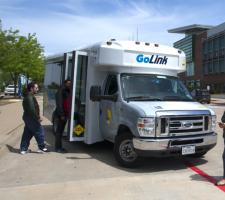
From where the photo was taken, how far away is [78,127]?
Answer: 982cm

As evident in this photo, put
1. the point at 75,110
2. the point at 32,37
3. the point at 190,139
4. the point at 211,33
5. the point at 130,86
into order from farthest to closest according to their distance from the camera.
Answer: the point at 211,33, the point at 32,37, the point at 75,110, the point at 130,86, the point at 190,139

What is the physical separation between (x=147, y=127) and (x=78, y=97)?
8.47 ft

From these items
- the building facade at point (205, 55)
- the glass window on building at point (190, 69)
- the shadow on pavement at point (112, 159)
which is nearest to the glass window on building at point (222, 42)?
the building facade at point (205, 55)

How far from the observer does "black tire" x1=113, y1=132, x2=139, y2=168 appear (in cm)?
833

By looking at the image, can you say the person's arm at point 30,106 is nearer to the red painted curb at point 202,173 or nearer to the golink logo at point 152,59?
the golink logo at point 152,59

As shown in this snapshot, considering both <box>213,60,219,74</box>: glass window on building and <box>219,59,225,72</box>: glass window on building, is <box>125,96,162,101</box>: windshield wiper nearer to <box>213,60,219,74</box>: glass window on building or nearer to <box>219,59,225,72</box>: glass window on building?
<box>219,59,225,72</box>: glass window on building

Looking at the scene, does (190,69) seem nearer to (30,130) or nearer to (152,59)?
(152,59)

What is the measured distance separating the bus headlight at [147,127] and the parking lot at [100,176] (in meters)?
0.78

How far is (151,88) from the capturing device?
29.6 ft

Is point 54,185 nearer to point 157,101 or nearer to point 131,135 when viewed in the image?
point 131,135

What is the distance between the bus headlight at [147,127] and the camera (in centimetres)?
777

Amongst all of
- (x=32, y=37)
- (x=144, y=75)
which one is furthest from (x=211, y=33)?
(x=144, y=75)

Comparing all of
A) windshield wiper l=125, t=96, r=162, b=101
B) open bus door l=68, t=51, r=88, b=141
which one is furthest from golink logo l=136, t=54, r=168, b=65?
open bus door l=68, t=51, r=88, b=141

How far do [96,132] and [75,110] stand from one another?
2.39 ft
